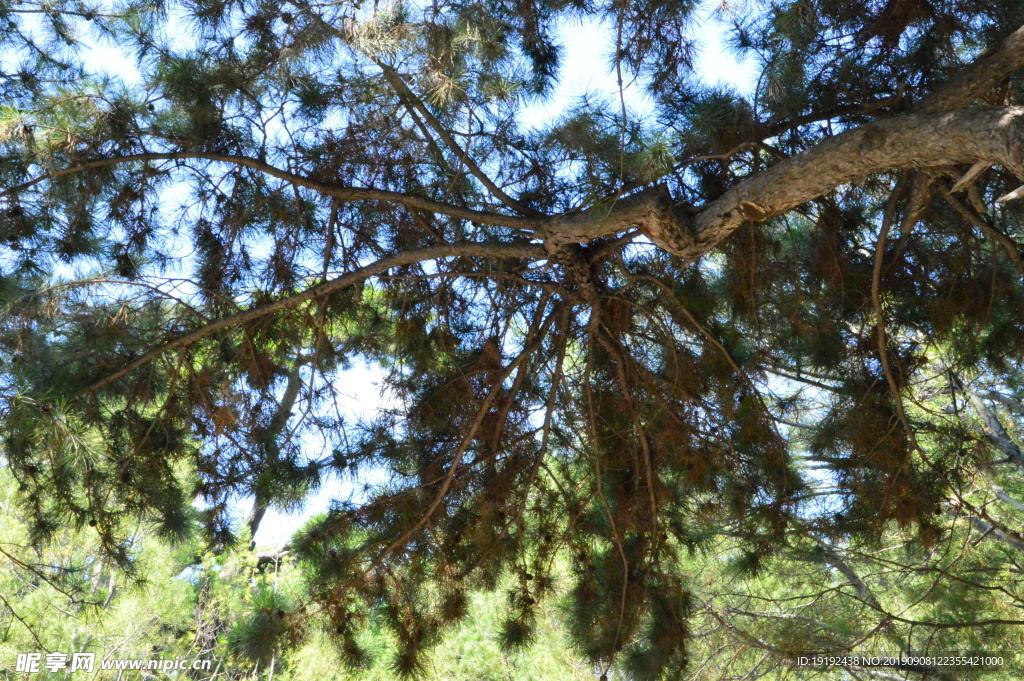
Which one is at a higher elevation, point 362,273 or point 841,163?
point 362,273

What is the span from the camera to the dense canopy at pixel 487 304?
10.2 ft

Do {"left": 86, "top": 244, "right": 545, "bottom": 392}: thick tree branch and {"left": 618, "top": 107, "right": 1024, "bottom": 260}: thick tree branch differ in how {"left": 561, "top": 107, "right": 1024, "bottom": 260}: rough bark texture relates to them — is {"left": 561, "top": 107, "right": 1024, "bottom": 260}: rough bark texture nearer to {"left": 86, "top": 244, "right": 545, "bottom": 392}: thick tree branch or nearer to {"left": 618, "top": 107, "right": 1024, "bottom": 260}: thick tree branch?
{"left": 618, "top": 107, "right": 1024, "bottom": 260}: thick tree branch

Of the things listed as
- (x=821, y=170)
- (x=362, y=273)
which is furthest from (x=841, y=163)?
(x=362, y=273)

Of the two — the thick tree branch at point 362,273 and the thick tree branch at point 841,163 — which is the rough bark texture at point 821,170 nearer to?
the thick tree branch at point 841,163

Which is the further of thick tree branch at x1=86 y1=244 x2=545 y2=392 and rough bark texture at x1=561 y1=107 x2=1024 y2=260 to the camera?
thick tree branch at x1=86 y1=244 x2=545 y2=392

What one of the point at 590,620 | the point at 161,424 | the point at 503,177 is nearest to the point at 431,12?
the point at 503,177

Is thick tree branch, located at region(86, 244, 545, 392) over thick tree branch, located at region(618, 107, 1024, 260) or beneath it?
over

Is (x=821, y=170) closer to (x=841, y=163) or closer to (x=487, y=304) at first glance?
(x=841, y=163)

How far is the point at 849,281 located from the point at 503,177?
156 centimetres

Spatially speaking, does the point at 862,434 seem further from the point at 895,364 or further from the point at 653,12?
the point at 653,12

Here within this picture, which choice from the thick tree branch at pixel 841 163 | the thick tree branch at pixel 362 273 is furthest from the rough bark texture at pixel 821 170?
the thick tree branch at pixel 362 273

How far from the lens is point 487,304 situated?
4.25m

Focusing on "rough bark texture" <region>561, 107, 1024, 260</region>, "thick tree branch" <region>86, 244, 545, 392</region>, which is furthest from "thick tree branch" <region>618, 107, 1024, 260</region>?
"thick tree branch" <region>86, 244, 545, 392</region>

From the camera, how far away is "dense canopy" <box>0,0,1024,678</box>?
3.10m
